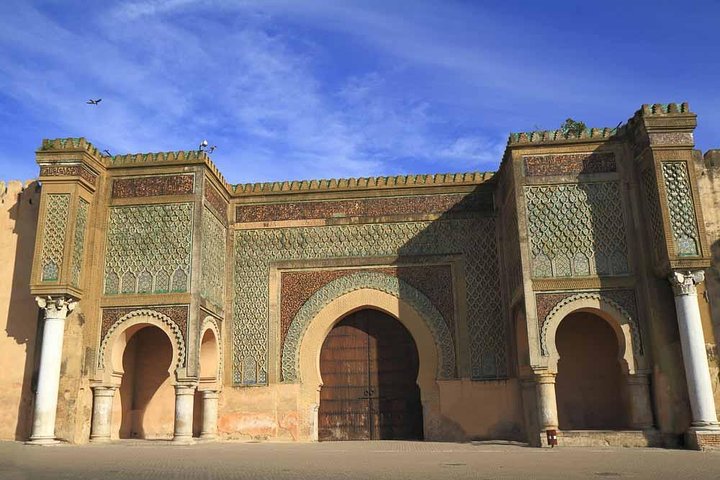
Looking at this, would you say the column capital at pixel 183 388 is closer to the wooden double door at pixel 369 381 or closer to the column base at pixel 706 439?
the wooden double door at pixel 369 381

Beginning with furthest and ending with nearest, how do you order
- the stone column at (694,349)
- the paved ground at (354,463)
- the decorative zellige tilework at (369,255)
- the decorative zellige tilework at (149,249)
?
1. the decorative zellige tilework at (369,255)
2. the decorative zellige tilework at (149,249)
3. the stone column at (694,349)
4. the paved ground at (354,463)

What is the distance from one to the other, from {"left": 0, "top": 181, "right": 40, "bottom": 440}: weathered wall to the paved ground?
1233 mm

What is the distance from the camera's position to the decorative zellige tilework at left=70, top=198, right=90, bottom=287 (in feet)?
32.3

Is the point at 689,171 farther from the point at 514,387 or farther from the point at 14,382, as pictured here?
the point at 14,382

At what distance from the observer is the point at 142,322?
33.2 feet

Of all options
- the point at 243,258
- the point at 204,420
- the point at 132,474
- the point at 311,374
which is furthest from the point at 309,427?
the point at 132,474

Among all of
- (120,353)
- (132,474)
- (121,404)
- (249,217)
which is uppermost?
(249,217)

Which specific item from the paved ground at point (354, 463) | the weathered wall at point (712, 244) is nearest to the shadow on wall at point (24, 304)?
the paved ground at point (354, 463)

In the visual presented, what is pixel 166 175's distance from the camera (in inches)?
422

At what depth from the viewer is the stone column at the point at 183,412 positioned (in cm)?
973

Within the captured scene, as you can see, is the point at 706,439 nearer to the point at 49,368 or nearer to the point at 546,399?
the point at 546,399

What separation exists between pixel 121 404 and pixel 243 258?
2980 mm

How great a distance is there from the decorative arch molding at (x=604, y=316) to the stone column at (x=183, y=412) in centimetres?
487

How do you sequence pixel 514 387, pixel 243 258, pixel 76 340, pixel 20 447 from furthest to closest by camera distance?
pixel 243 258, pixel 514 387, pixel 76 340, pixel 20 447
